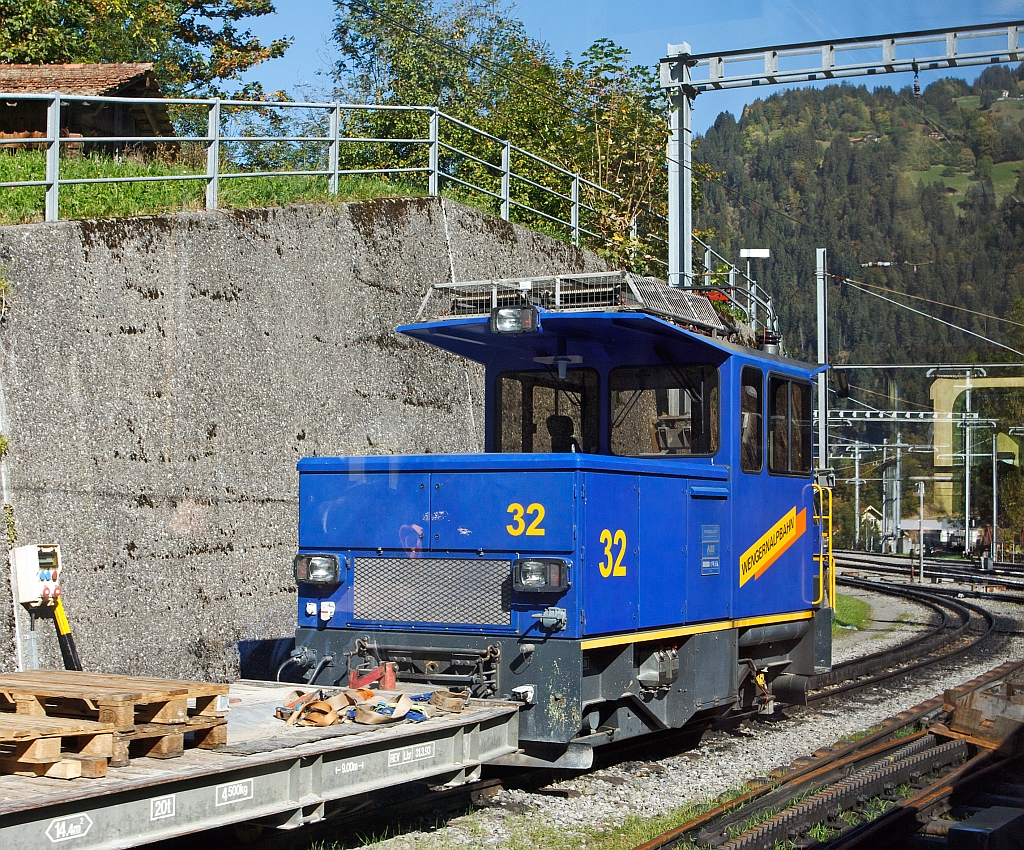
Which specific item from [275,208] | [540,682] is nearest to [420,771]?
[540,682]

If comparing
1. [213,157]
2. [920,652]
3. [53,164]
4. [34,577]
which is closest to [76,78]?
[213,157]

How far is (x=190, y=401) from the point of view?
391 inches

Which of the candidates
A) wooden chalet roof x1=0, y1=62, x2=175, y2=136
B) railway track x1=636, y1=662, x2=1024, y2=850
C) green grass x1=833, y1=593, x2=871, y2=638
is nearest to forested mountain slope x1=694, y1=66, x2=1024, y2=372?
railway track x1=636, y1=662, x2=1024, y2=850

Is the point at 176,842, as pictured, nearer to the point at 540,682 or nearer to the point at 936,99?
the point at 540,682

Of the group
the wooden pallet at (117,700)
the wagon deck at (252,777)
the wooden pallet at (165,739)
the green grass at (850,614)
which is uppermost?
the wooden pallet at (117,700)

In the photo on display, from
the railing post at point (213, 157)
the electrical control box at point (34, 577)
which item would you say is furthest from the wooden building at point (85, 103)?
the electrical control box at point (34, 577)

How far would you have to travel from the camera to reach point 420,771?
5992mm

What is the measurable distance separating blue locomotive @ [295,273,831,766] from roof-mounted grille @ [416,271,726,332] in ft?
0.06

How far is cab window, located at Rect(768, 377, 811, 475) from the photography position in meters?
9.07

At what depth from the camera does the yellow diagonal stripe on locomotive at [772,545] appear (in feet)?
28.9

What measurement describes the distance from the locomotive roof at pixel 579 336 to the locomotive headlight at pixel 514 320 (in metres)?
0.11

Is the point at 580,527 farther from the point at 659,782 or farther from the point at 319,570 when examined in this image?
the point at 659,782

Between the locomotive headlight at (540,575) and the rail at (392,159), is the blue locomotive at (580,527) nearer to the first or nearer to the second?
the locomotive headlight at (540,575)

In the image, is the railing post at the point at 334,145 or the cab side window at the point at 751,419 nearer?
the cab side window at the point at 751,419
